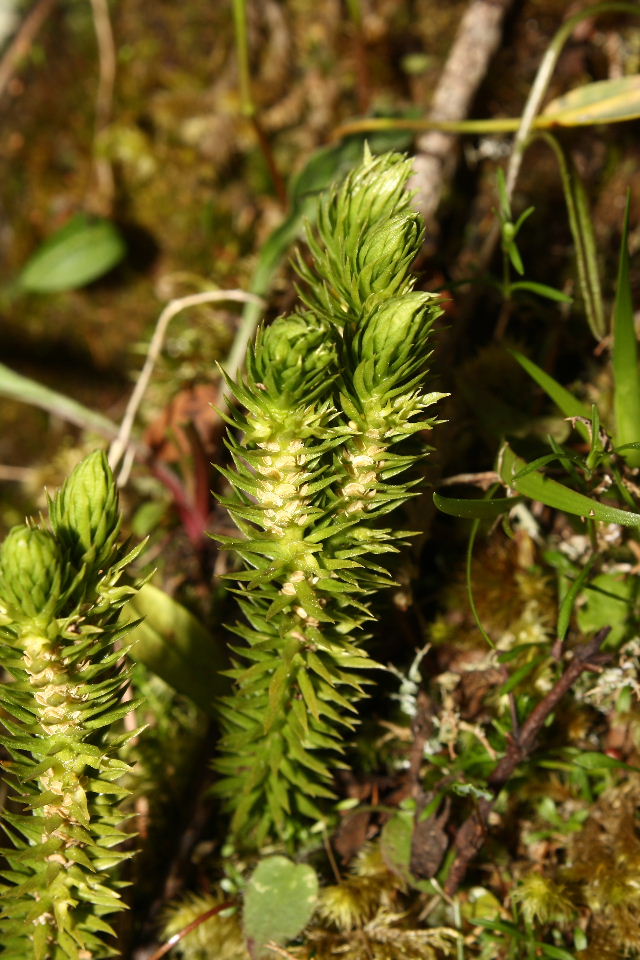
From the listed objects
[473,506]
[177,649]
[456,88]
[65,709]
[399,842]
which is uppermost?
[456,88]

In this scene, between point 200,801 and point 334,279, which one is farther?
point 200,801

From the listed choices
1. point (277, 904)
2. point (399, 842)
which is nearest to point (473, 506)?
point (399, 842)

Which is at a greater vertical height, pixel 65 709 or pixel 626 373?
pixel 65 709

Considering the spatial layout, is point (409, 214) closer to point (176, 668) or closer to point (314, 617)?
point (314, 617)

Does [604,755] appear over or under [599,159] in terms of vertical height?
under

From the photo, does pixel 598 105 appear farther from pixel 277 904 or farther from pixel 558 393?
pixel 277 904

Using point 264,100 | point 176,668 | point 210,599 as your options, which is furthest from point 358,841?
point 264,100

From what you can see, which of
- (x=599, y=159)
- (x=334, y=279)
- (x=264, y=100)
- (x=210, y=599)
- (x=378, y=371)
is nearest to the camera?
(x=378, y=371)

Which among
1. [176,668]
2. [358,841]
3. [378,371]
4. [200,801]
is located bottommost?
[358,841]
